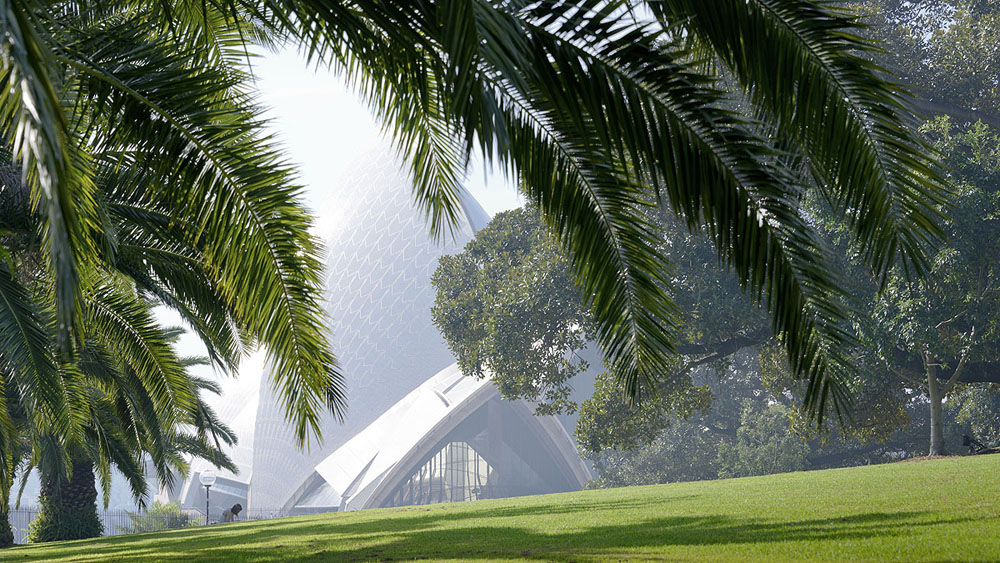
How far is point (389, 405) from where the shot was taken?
47281 millimetres

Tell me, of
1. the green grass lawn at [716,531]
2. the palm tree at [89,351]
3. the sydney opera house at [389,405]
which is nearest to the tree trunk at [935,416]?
the green grass lawn at [716,531]

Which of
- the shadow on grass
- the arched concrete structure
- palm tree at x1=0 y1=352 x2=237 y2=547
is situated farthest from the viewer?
the arched concrete structure

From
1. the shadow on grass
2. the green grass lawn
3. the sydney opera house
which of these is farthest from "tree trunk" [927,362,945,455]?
the sydney opera house

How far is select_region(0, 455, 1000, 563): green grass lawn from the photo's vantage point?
573cm

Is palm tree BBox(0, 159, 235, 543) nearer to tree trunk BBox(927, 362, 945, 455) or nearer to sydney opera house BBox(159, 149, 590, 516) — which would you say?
tree trunk BBox(927, 362, 945, 455)

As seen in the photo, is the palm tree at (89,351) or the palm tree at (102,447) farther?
the palm tree at (102,447)

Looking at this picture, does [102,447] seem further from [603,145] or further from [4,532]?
[603,145]

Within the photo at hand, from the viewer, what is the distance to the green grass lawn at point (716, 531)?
5.73m

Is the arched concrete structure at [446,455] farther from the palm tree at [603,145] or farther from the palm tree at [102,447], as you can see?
the palm tree at [603,145]

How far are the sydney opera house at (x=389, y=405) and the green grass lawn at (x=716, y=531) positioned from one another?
31.5m

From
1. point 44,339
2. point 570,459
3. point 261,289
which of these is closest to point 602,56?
point 261,289

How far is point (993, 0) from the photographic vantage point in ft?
76.7

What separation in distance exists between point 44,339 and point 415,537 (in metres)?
4.34

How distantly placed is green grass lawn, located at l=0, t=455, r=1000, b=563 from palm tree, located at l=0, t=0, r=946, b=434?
1.77 m
